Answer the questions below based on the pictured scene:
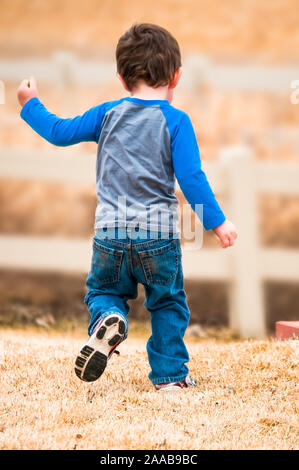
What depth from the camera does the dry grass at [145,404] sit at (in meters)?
1.66

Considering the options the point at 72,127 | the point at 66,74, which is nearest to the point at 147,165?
the point at 72,127

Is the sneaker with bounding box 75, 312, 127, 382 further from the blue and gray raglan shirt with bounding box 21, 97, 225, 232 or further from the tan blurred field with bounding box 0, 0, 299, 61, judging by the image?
the tan blurred field with bounding box 0, 0, 299, 61

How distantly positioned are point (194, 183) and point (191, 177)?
0.07 ft

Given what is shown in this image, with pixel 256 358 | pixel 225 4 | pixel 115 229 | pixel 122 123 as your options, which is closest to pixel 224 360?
pixel 256 358

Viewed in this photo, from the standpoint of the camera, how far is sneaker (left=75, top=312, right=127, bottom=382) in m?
1.89

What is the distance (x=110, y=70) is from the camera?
17.7 feet

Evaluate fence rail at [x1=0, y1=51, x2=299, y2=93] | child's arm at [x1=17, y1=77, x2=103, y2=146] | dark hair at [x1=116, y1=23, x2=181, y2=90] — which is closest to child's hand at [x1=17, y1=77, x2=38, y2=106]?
child's arm at [x1=17, y1=77, x2=103, y2=146]

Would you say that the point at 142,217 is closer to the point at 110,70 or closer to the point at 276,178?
the point at 276,178

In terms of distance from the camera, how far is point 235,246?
4285 mm

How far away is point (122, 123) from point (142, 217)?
0.30 m

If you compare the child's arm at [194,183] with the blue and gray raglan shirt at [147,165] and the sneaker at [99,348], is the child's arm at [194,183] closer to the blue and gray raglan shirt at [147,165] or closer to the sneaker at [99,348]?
the blue and gray raglan shirt at [147,165]

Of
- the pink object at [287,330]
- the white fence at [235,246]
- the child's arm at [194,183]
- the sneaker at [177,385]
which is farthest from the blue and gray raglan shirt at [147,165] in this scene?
the white fence at [235,246]

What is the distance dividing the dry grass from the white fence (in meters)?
1.63

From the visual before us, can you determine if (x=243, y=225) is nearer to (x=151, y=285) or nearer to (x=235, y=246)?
(x=235, y=246)
